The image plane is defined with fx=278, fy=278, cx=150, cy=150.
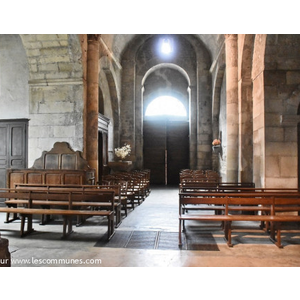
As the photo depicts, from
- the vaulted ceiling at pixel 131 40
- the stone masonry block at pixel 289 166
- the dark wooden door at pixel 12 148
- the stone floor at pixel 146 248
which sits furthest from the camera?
the vaulted ceiling at pixel 131 40

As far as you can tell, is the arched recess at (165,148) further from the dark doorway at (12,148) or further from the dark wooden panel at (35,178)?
the dark wooden panel at (35,178)

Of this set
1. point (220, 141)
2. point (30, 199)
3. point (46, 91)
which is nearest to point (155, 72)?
point (220, 141)

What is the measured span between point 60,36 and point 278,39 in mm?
5856

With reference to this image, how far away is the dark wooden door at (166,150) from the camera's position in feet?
55.3

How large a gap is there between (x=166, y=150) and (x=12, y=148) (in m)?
9.59

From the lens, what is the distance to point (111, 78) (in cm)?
1413

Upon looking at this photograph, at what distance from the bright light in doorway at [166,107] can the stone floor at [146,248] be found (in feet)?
46.8

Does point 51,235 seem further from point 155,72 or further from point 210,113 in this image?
point 155,72

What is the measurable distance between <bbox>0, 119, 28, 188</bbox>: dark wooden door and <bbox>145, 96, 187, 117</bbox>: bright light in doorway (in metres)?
11.7

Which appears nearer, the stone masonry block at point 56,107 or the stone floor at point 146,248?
the stone floor at point 146,248

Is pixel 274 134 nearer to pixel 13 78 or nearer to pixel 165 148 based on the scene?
pixel 13 78

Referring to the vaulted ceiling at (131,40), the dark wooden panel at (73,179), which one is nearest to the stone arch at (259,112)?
the dark wooden panel at (73,179)

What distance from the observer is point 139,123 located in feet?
53.1

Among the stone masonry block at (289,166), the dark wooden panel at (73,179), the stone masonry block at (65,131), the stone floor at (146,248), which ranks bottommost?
the stone floor at (146,248)
